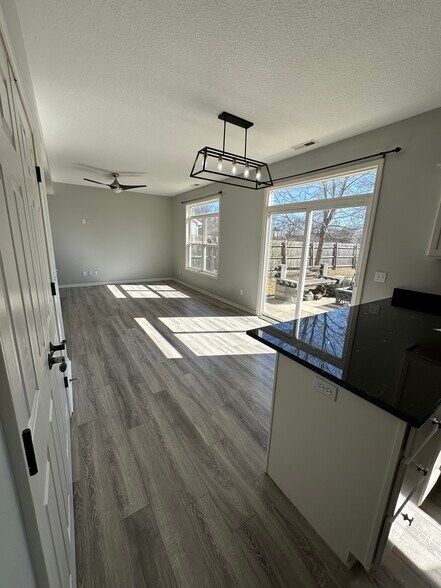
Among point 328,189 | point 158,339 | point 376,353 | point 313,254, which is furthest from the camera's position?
point 313,254

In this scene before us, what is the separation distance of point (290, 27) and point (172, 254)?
22.5ft

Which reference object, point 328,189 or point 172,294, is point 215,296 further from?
point 328,189

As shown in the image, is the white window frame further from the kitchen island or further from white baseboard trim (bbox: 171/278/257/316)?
the kitchen island

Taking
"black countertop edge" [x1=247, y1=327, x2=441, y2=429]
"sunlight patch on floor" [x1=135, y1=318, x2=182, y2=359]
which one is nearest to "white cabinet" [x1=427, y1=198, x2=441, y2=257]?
"black countertop edge" [x1=247, y1=327, x2=441, y2=429]

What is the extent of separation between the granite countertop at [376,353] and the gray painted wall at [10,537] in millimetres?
1021

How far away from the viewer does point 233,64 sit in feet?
5.78

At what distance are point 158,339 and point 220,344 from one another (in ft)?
2.97

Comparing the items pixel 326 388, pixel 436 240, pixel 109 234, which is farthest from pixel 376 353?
pixel 109 234

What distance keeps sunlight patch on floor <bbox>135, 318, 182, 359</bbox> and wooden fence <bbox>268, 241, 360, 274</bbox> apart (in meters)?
2.25

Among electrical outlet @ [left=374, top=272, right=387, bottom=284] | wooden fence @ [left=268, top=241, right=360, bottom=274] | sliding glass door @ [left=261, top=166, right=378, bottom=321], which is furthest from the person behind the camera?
wooden fence @ [left=268, top=241, right=360, bottom=274]

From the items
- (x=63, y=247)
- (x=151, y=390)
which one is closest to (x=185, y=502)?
(x=151, y=390)

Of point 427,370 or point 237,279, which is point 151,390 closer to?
point 427,370

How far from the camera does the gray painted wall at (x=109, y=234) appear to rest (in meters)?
6.20

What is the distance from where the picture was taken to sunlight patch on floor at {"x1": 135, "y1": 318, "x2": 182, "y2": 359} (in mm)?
3107
